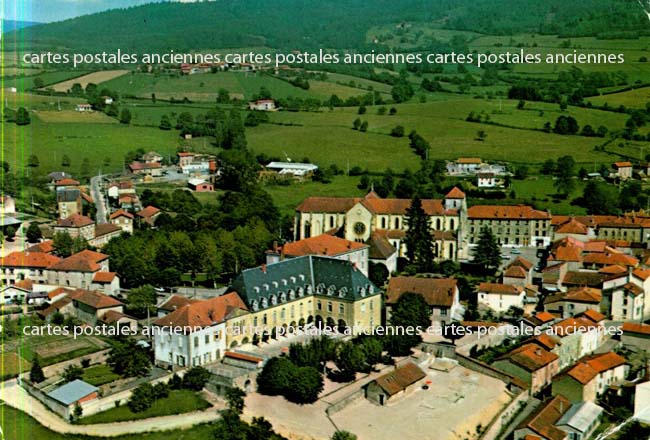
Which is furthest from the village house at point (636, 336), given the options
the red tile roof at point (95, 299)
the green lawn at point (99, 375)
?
the red tile roof at point (95, 299)

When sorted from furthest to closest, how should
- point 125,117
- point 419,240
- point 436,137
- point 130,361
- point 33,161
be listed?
point 125,117 → point 436,137 → point 33,161 → point 419,240 → point 130,361

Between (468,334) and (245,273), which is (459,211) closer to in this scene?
(468,334)

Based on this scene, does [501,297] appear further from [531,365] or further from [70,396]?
[70,396]

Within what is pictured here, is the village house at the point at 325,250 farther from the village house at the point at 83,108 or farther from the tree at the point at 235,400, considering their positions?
the village house at the point at 83,108

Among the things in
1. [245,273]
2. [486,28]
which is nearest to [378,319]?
[245,273]

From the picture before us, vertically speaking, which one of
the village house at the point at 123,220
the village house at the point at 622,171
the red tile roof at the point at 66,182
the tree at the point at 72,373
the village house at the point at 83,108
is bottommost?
the tree at the point at 72,373

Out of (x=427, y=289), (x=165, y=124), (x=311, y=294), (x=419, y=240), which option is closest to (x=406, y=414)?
(x=311, y=294)
